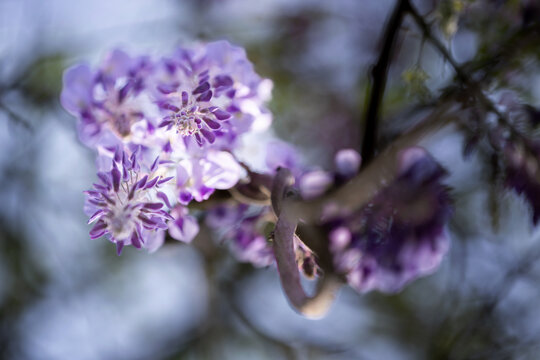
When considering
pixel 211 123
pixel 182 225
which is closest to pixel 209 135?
pixel 211 123

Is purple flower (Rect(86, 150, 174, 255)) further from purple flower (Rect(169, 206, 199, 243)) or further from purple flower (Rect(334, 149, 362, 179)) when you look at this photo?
purple flower (Rect(334, 149, 362, 179))

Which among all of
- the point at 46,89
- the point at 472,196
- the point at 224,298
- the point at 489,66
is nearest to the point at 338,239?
the point at 489,66

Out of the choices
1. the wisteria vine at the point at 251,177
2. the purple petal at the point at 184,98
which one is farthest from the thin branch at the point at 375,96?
the purple petal at the point at 184,98

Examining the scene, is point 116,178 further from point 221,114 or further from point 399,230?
point 399,230

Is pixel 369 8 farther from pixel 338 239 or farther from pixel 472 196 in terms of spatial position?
pixel 338 239

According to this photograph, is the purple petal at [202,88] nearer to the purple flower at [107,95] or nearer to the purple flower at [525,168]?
the purple flower at [107,95]

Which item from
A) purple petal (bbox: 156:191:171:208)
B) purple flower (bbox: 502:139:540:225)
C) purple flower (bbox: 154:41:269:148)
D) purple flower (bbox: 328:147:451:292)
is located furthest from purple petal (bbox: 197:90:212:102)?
purple flower (bbox: 502:139:540:225)
